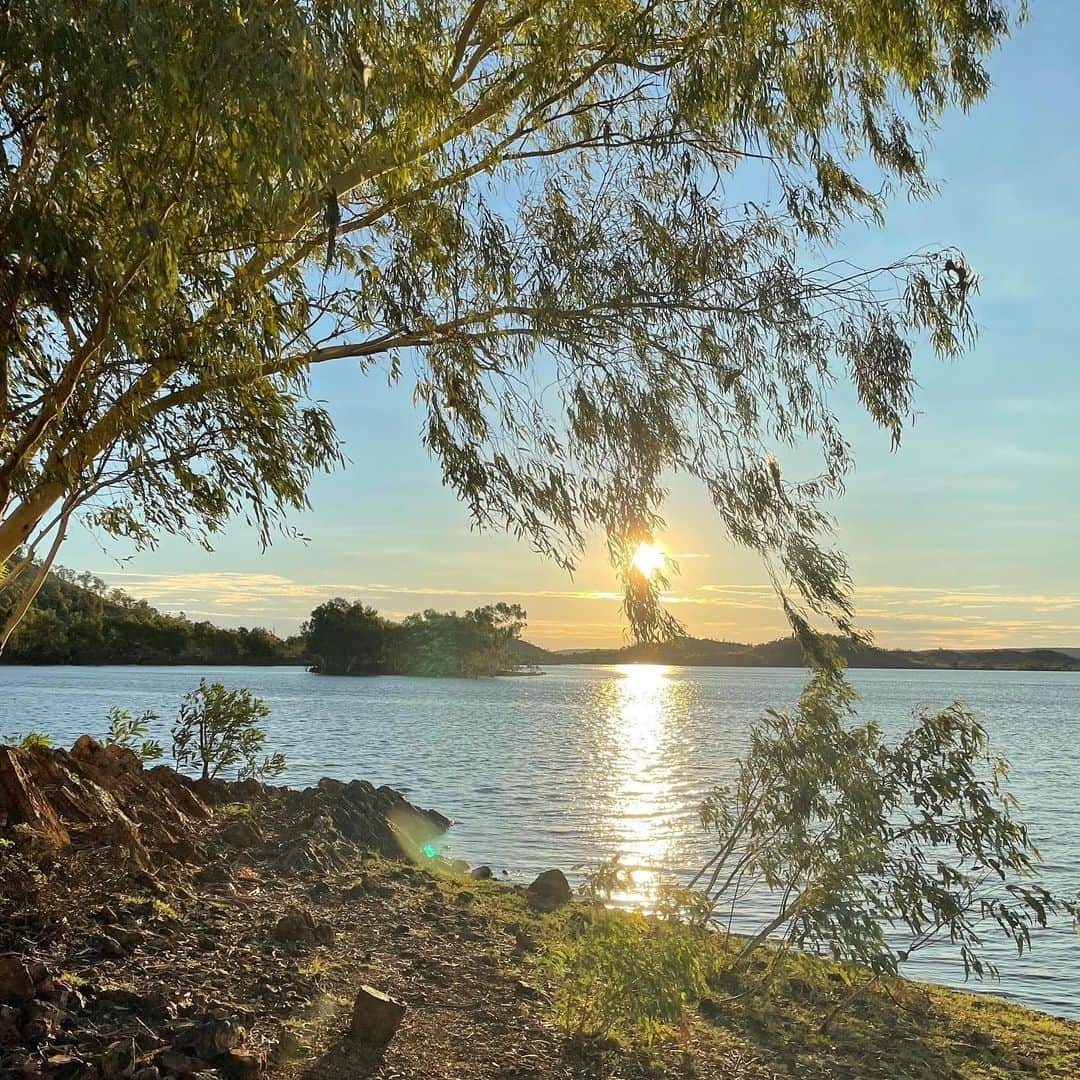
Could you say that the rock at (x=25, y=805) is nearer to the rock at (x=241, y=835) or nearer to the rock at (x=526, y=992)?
the rock at (x=241, y=835)

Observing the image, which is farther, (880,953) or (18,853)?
(880,953)

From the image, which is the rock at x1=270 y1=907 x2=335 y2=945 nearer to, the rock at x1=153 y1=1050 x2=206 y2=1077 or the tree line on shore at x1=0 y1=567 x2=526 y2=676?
the rock at x1=153 y1=1050 x2=206 y2=1077

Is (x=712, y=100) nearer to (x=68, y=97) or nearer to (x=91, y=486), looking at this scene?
(x=68, y=97)

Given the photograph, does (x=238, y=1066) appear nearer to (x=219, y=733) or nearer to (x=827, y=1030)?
(x=827, y=1030)

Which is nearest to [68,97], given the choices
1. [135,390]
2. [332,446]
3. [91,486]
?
[135,390]

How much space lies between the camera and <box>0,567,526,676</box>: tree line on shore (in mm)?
83938

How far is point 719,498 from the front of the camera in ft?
25.0

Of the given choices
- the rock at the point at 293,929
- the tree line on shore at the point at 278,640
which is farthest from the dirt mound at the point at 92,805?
the tree line on shore at the point at 278,640

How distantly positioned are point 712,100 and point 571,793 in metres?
18.1

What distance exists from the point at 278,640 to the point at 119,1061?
115 m

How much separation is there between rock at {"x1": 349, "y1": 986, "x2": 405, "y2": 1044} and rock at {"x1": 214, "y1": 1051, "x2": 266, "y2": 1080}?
0.82m

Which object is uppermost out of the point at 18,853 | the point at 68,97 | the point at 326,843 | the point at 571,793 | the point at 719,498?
the point at 68,97

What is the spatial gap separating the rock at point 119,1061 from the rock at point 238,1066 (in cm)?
39

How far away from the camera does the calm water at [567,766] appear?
14.7 meters
